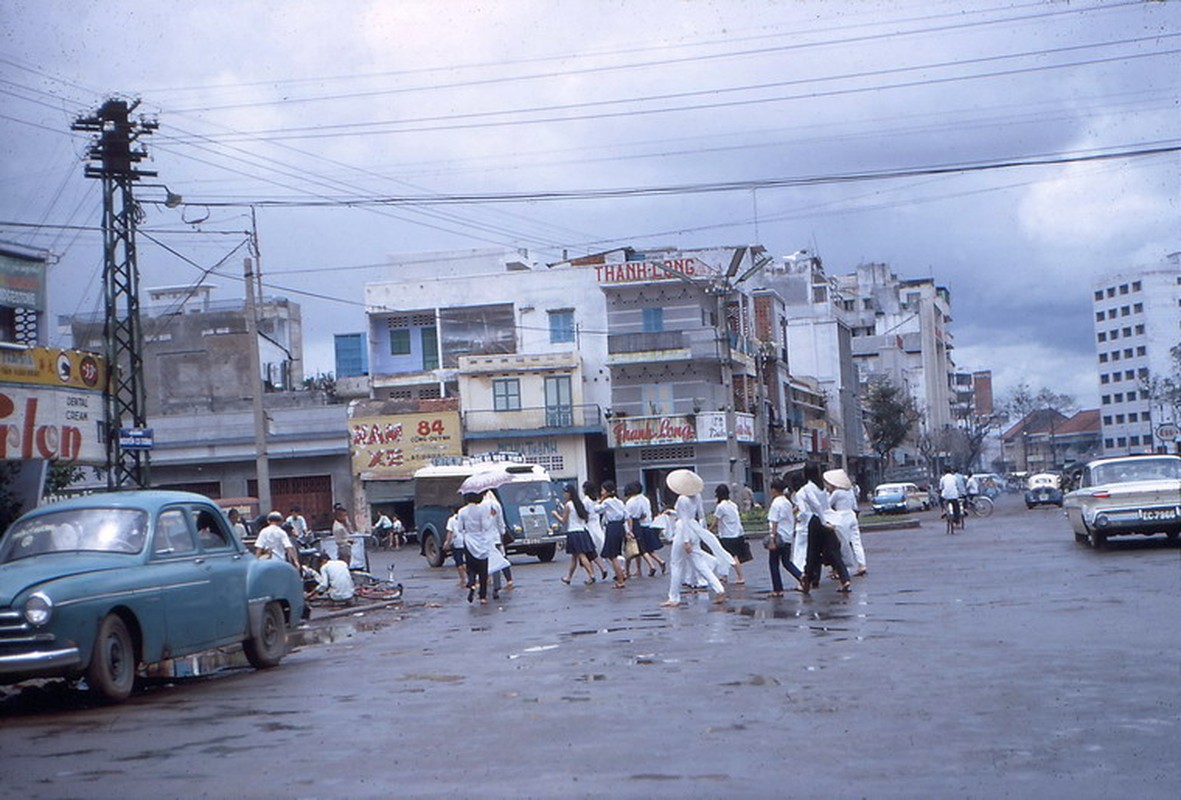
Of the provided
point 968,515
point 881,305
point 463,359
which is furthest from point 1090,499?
point 881,305

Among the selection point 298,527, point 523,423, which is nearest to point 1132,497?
point 298,527

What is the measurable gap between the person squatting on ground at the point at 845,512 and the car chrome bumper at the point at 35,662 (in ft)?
39.4

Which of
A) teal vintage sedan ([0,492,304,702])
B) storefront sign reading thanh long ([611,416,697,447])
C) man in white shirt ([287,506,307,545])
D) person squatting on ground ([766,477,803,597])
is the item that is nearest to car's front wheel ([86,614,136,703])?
teal vintage sedan ([0,492,304,702])

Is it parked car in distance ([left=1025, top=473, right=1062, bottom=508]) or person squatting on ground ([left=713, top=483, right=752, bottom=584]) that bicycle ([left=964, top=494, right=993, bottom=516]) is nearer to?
parked car in distance ([left=1025, top=473, right=1062, bottom=508])

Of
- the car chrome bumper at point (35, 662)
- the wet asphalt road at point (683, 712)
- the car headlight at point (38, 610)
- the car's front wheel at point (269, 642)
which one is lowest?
the wet asphalt road at point (683, 712)

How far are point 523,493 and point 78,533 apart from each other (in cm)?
2699

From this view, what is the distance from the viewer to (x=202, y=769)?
27.9 feet

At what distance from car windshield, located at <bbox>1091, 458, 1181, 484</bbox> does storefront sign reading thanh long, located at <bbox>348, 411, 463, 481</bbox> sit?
4067 cm

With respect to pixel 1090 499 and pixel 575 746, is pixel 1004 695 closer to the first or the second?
pixel 575 746

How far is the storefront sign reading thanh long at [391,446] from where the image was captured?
211ft

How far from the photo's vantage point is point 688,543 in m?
20.0

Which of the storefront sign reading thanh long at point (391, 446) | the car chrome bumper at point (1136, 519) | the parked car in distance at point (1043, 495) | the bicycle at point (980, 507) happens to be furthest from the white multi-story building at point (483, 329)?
the car chrome bumper at point (1136, 519)

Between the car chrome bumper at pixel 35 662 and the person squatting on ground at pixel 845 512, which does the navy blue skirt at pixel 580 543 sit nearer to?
the person squatting on ground at pixel 845 512

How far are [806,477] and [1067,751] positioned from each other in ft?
38.9
